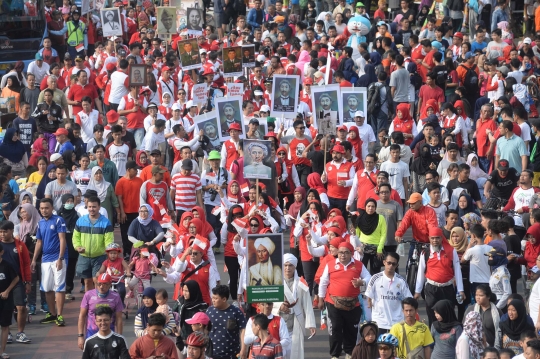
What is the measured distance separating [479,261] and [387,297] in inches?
57.1

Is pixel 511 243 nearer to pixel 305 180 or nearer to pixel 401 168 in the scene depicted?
pixel 401 168

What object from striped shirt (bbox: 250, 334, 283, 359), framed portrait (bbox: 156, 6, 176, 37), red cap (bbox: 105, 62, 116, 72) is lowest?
striped shirt (bbox: 250, 334, 283, 359)

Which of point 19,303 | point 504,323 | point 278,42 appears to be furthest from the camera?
point 278,42

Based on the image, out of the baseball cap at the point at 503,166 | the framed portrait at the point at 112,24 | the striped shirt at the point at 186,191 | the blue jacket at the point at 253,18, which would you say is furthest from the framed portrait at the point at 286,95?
the blue jacket at the point at 253,18

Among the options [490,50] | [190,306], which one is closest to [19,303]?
[190,306]

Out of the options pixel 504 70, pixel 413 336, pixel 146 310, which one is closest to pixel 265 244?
pixel 146 310

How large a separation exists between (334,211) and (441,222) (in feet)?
5.25

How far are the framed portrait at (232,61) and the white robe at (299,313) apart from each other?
35.5ft

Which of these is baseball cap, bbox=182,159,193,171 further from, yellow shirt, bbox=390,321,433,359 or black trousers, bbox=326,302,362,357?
yellow shirt, bbox=390,321,433,359

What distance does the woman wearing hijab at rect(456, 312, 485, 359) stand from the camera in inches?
471

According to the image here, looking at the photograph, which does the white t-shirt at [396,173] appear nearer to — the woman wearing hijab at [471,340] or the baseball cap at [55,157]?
the baseball cap at [55,157]

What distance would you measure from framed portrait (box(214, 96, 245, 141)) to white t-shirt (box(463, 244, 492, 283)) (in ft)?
20.9

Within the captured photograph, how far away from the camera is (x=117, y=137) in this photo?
18.8 metres

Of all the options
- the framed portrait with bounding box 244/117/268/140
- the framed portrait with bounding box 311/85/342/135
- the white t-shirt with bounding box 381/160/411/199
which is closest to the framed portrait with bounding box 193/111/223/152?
the framed portrait with bounding box 244/117/268/140
